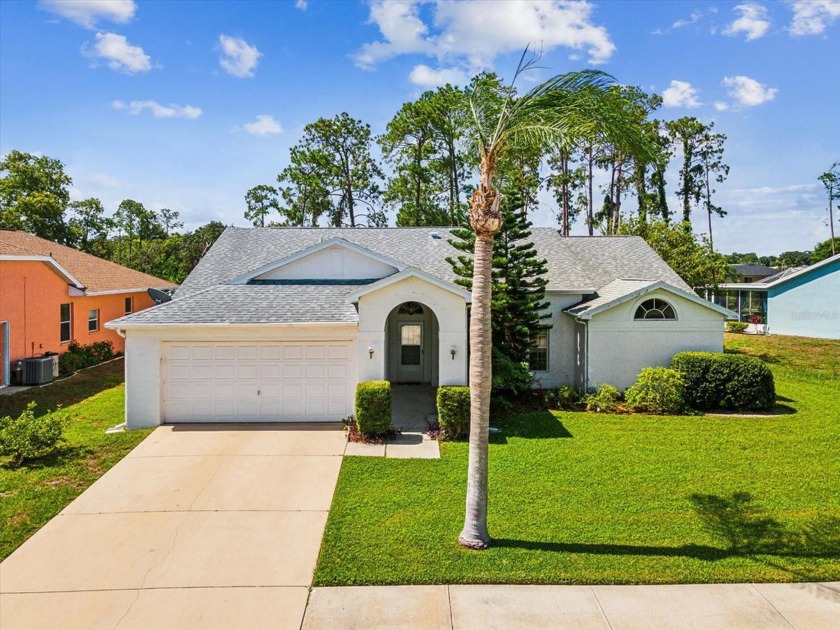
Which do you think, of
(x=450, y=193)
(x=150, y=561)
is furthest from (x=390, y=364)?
(x=450, y=193)

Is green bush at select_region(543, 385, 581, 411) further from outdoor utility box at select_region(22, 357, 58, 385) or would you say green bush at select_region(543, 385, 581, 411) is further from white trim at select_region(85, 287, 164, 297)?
white trim at select_region(85, 287, 164, 297)

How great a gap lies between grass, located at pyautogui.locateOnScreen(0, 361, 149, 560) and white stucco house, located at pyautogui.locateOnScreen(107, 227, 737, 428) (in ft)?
4.01

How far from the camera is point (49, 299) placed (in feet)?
59.5

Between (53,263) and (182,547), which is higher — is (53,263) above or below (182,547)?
above

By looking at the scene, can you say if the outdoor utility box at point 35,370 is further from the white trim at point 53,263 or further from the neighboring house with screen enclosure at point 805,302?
the neighboring house with screen enclosure at point 805,302

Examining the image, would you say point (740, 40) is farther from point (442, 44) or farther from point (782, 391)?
point (782, 391)

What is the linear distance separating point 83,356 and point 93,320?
9.50 feet

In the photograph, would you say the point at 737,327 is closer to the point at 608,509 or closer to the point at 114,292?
the point at 608,509

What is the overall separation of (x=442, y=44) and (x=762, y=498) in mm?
9807

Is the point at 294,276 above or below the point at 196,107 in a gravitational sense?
below

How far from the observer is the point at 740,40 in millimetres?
11344

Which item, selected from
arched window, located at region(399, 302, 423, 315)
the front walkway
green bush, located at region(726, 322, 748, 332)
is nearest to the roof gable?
the front walkway

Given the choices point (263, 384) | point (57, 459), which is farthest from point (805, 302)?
point (57, 459)

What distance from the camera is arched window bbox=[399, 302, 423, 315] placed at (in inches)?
666
